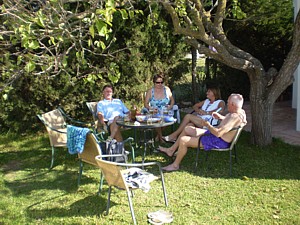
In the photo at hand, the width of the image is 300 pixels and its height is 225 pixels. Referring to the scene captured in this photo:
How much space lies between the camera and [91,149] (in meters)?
4.43

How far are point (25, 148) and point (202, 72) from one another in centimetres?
594

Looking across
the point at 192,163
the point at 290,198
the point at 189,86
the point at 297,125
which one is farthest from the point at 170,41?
the point at 290,198

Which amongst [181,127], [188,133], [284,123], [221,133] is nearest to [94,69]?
[181,127]

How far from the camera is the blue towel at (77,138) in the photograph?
14.5 ft

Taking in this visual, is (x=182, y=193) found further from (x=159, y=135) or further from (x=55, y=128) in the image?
(x=55, y=128)

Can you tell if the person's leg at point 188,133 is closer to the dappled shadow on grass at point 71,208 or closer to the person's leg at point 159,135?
the person's leg at point 159,135

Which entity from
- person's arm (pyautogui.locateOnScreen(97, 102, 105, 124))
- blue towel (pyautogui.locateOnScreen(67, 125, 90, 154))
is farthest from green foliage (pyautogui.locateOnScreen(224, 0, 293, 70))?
blue towel (pyautogui.locateOnScreen(67, 125, 90, 154))

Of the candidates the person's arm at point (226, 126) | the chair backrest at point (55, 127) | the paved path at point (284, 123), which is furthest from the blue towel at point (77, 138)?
the paved path at point (284, 123)

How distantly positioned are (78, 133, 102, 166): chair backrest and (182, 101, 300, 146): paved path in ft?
12.2

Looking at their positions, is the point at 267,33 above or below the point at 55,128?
above

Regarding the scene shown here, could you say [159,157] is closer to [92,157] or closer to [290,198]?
[92,157]

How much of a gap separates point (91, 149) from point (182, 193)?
1.26 metres

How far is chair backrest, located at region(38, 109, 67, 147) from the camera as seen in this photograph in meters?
5.56

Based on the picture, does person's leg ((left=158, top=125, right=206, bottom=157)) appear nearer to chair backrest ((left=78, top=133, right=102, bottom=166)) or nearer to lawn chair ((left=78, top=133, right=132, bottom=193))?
lawn chair ((left=78, top=133, right=132, bottom=193))
